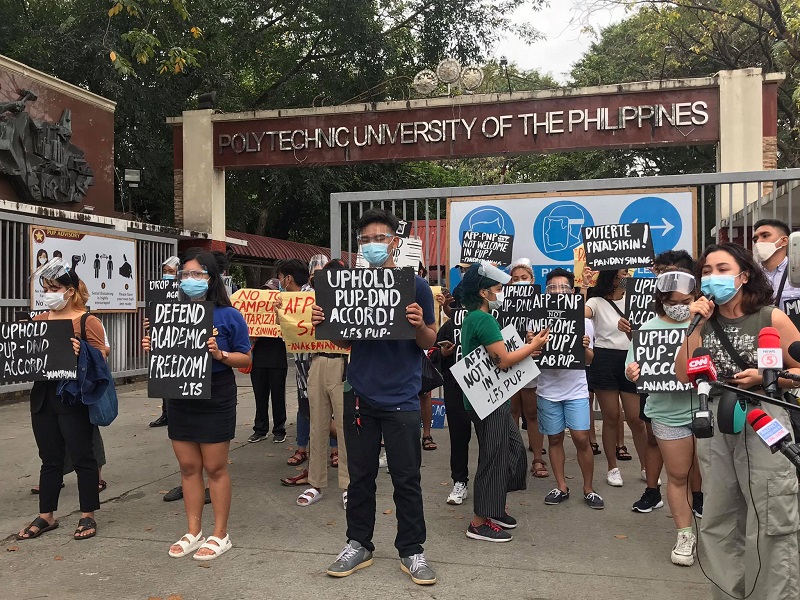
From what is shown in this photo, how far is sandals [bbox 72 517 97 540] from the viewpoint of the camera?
5.02 metres

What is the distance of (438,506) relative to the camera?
5.76 m

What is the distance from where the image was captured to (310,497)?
5801 millimetres

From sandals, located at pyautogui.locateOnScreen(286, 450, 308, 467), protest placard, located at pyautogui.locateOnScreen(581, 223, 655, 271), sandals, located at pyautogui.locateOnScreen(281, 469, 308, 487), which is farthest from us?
sandals, located at pyautogui.locateOnScreen(286, 450, 308, 467)

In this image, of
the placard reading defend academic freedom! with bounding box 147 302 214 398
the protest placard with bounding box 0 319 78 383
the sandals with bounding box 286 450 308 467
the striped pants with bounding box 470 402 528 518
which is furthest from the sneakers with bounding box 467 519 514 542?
the protest placard with bounding box 0 319 78 383

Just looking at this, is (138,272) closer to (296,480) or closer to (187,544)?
(296,480)

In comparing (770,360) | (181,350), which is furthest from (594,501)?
(181,350)

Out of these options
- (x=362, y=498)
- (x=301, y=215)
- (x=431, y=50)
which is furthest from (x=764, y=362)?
(x=301, y=215)

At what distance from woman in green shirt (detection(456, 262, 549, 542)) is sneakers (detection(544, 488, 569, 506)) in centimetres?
83

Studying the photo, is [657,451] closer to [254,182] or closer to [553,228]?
[553,228]

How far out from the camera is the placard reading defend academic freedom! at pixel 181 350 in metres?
4.58

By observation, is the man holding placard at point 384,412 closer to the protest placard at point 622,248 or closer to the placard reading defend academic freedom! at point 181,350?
the placard reading defend academic freedom! at point 181,350

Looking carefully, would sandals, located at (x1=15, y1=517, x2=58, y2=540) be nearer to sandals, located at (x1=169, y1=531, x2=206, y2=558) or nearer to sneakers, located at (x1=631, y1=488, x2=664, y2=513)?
sandals, located at (x1=169, y1=531, x2=206, y2=558)

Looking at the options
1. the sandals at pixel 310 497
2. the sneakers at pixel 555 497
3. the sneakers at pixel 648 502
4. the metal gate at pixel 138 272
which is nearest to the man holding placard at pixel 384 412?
the sandals at pixel 310 497

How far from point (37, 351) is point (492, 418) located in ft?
10.6
